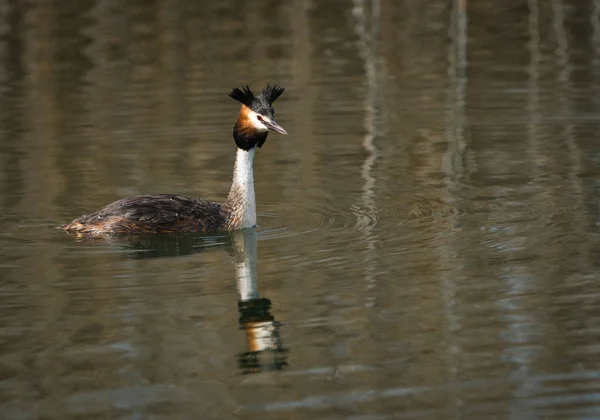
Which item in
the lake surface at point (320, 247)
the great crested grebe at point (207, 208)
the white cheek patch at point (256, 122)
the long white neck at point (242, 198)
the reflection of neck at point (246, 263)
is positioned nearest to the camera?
the lake surface at point (320, 247)

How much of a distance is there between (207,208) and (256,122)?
2.63 ft

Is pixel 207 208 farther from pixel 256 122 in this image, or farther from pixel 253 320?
pixel 253 320

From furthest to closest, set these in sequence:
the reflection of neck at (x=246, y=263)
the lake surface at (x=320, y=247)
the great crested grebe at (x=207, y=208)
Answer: the great crested grebe at (x=207, y=208) → the reflection of neck at (x=246, y=263) → the lake surface at (x=320, y=247)

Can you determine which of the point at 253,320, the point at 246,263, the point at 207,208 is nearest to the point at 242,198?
the point at 207,208

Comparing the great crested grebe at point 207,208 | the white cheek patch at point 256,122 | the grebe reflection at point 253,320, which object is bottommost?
the grebe reflection at point 253,320

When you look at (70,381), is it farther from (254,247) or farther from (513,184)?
(513,184)

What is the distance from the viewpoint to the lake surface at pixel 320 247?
7438 mm

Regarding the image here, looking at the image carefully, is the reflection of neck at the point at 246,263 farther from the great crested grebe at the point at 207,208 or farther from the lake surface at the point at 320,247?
the great crested grebe at the point at 207,208

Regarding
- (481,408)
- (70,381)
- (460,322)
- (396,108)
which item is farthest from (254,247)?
(396,108)

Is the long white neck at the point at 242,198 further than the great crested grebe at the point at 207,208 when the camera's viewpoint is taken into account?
Yes

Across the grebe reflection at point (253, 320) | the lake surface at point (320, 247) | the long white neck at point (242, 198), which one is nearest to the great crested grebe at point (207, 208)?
the long white neck at point (242, 198)

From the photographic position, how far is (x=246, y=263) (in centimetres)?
1043

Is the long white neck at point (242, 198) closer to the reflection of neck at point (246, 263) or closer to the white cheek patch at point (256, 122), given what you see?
the reflection of neck at point (246, 263)

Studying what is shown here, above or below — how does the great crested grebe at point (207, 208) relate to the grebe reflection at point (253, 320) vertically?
above
